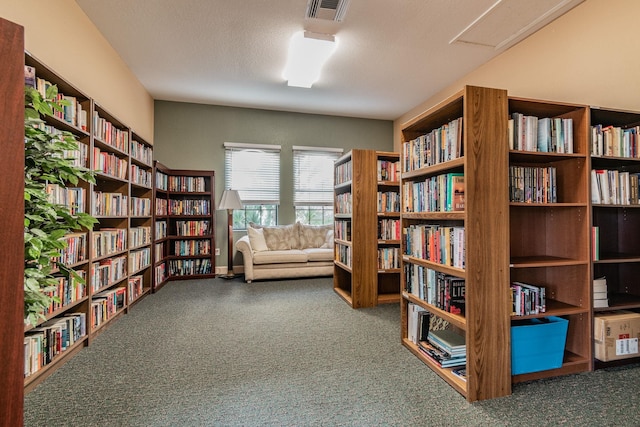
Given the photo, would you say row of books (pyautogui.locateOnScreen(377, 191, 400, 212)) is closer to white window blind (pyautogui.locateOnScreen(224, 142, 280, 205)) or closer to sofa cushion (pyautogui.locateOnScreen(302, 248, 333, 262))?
sofa cushion (pyautogui.locateOnScreen(302, 248, 333, 262))

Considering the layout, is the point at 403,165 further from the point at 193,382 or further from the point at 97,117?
the point at 97,117

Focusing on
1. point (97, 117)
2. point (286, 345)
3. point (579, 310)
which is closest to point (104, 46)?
point (97, 117)

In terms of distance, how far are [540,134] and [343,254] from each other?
2.44m

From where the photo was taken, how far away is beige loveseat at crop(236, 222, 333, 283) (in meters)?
4.65

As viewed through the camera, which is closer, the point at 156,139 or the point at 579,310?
the point at 579,310

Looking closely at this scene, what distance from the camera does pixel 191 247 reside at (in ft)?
16.1

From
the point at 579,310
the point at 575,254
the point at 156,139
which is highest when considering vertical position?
the point at 156,139

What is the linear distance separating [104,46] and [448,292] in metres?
4.06

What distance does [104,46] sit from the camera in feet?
10.5

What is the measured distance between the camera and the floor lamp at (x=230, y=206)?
490 centimetres

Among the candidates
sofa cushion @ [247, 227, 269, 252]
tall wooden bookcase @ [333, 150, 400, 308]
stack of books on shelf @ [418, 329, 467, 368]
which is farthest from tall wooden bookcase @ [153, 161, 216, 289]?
stack of books on shelf @ [418, 329, 467, 368]

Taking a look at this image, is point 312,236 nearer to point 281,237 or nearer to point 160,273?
point 281,237

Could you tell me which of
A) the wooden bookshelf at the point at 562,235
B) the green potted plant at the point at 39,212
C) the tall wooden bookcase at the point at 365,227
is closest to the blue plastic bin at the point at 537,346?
the wooden bookshelf at the point at 562,235

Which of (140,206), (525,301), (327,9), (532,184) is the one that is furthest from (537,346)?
(140,206)
